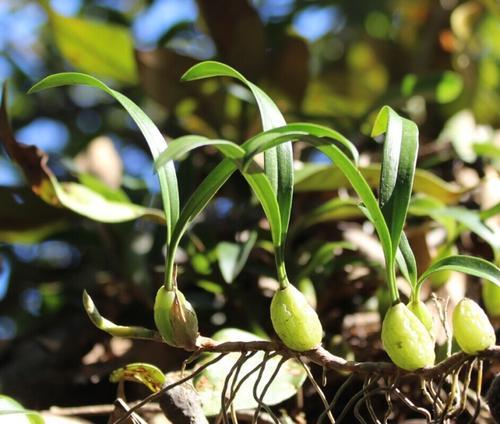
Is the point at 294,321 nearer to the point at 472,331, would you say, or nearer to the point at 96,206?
the point at 472,331

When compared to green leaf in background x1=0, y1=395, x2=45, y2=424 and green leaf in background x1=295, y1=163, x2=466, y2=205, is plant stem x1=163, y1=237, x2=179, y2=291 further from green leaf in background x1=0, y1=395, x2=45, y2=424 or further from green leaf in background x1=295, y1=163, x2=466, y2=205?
green leaf in background x1=295, y1=163, x2=466, y2=205

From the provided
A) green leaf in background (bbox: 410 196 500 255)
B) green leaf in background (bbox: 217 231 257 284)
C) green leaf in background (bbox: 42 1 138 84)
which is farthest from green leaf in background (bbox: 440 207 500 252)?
green leaf in background (bbox: 42 1 138 84)

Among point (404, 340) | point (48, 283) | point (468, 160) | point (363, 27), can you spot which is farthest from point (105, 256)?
point (363, 27)

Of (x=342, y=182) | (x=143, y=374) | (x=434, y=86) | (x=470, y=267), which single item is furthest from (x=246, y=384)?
(x=434, y=86)

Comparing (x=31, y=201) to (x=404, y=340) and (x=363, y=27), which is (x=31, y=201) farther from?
(x=363, y=27)

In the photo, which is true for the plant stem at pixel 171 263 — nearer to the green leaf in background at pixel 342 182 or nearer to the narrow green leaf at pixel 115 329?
the narrow green leaf at pixel 115 329

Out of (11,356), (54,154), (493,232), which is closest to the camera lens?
(493,232)

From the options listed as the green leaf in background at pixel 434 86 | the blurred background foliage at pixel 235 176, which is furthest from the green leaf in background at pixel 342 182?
the green leaf in background at pixel 434 86
